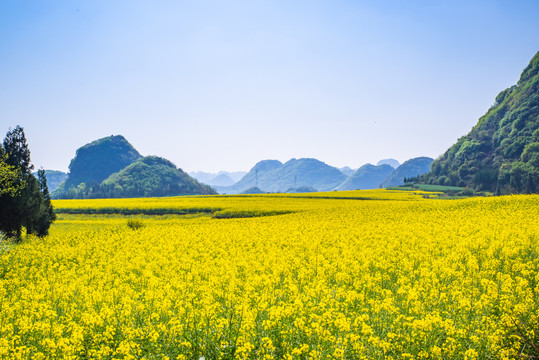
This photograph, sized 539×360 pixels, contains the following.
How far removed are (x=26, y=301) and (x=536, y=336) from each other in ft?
38.3

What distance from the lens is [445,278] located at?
9.86 meters

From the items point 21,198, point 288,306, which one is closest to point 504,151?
point 21,198

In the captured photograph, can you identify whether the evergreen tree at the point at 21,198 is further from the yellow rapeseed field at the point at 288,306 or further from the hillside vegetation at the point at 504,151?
the hillside vegetation at the point at 504,151

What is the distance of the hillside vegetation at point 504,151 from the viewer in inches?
4185

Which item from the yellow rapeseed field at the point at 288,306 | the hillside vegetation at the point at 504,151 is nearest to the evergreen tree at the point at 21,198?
the yellow rapeseed field at the point at 288,306

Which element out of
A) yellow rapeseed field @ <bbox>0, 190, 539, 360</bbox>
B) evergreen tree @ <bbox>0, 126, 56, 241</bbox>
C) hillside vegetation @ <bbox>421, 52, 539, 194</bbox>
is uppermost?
hillside vegetation @ <bbox>421, 52, 539, 194</bbox>

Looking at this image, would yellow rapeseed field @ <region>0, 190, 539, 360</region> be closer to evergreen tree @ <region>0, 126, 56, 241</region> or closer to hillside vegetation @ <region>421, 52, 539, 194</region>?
evergreen tree @ <region>0, 126, 56, 241</region>

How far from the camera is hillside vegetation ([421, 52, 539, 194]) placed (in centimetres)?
10631

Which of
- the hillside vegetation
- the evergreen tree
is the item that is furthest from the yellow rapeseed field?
the hillside vegetation

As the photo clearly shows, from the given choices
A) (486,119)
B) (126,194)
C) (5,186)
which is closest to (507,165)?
(486,119)

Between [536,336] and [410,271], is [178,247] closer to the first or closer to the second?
[410,271]

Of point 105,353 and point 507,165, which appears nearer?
point 105,353

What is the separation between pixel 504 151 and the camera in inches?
5054

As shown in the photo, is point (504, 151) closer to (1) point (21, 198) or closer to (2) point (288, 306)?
(1) point (21, 198)
